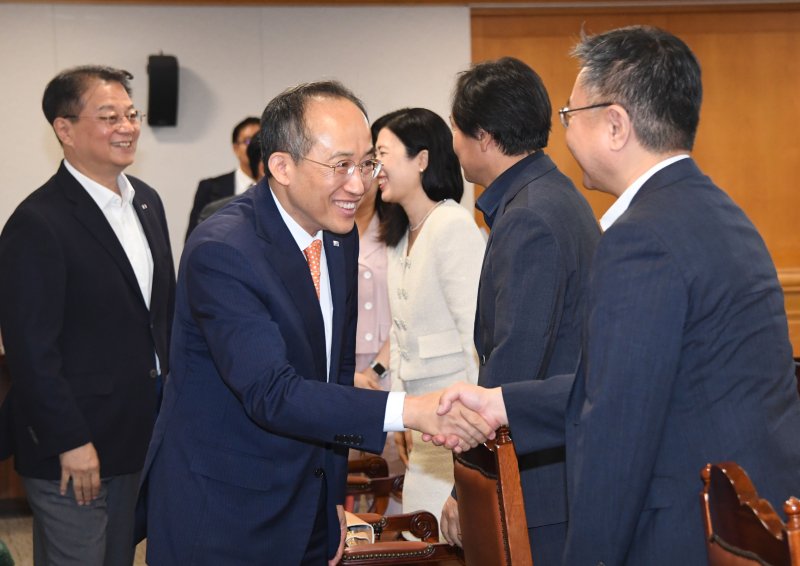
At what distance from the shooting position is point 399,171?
3656mm

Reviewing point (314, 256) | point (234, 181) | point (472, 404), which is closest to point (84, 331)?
point (314, 256)

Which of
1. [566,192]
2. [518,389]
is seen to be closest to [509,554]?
[518,389]

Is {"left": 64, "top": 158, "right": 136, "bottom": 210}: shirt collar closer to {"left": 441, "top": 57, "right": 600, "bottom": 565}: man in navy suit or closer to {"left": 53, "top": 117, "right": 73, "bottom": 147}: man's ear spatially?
{"left": 53, "top": 117, "right": 73, "bottom": 147}: man's ear

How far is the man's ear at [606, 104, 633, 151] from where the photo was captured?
1.88m

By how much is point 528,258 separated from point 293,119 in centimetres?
64

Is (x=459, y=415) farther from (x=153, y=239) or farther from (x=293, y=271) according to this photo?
(x=153, y=239)

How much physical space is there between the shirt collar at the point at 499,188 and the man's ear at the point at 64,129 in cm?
166

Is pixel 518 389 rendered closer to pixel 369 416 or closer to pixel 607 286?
pixel 369 416

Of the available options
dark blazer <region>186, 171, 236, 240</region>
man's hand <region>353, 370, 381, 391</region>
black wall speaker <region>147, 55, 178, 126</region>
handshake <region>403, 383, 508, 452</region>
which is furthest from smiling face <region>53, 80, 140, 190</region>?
black wall speaker <region>147, 55, 178, 126</region>

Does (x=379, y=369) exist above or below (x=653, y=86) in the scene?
below

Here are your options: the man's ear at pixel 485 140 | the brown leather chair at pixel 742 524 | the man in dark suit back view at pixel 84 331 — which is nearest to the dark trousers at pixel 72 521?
the man in dark suit back view at pixel 84 331

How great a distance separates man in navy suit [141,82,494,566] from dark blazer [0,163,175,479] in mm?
953

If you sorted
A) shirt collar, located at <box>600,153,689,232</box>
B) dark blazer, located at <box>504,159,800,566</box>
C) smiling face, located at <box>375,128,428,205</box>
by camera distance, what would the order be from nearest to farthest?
dark blazer, located at <box>504,159,800,566</box>, shirt collar, located at <box>600,153,689,232</box>, smiling face, located at <box>375,128,428,205</box>

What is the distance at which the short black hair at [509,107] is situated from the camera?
2713 mm
